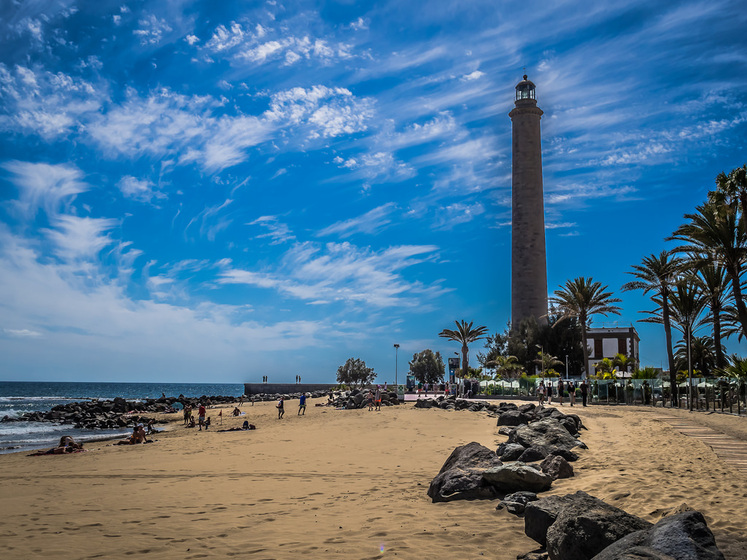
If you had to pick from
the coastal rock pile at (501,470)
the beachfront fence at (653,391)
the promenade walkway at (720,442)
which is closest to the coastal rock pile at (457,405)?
the beachfront fence at (653,391)

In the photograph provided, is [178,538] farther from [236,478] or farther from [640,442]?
[640,442]

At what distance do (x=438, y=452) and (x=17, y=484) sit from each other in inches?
382

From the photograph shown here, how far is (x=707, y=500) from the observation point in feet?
22.6

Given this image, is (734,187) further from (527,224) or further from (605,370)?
(527,224)

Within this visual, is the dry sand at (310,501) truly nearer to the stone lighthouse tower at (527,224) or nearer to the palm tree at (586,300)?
the palm tree at (586,300)

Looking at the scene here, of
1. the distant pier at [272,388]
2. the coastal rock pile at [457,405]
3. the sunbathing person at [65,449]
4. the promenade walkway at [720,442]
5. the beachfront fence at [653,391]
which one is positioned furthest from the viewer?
the distant pier at [272,388]

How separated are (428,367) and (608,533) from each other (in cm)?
7471

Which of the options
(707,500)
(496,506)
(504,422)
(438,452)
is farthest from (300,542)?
(504,422)

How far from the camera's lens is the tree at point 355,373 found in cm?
8169

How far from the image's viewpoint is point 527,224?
6856cm

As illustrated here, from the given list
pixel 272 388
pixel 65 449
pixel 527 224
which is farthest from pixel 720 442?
pixel 272 388

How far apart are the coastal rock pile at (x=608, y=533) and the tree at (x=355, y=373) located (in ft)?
249

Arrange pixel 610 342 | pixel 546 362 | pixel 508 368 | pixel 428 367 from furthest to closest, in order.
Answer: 1. pixel 428 367
2. pixel 610 342
3. pixel 508 368
4. pixel 546 362

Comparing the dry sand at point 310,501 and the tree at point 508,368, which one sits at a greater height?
the tree at point 508,368
